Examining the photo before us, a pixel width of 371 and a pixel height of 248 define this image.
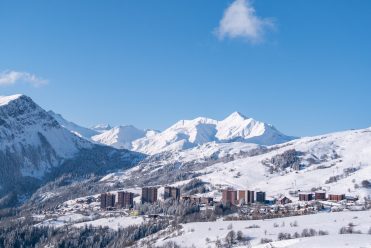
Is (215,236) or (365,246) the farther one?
(215,236)

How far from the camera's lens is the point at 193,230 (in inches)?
7416

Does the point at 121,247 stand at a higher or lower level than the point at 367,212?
lower

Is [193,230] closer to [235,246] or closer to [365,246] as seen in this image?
[235,246]

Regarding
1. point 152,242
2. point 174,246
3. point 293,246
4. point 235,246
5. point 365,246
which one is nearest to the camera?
point 365,246

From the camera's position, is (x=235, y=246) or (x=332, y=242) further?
(x=235, y=246)

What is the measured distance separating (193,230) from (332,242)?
68155mm

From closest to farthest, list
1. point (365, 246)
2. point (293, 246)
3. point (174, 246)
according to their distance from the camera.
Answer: point (365, 246)
point (293, 246)
point (174, 246)

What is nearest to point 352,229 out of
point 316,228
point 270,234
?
point 316,228

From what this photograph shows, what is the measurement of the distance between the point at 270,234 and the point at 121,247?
180 feet

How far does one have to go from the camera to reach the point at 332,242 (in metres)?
128

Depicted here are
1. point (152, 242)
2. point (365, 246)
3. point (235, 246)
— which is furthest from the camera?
point (152, 242)

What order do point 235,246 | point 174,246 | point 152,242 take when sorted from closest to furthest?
point 235,246 < point 174,246 < point 152,242

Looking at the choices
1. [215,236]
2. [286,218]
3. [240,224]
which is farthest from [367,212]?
[215,236]

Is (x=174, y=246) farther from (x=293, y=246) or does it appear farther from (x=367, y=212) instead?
(x=367, y=212)
